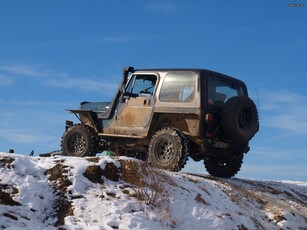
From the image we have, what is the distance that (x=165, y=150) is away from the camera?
10430 millimetres

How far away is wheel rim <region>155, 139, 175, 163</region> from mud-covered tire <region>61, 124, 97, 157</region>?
2356 mm

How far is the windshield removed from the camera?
11.0 meters

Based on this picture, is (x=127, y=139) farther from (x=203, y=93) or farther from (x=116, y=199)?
(x=116, y=199)

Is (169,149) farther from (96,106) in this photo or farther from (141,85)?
(96,106)

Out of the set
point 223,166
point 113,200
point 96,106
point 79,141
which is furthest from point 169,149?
point 113,200

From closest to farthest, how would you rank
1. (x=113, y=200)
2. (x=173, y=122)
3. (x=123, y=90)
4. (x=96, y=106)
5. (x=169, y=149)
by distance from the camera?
(x=113, y=200), (x=169, y=149), (x=173, y=122), (x=123, y=90), (x=96, y=106)

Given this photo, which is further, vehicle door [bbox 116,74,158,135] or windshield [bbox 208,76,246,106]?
vehicle door [bbox 116,74,158,135]

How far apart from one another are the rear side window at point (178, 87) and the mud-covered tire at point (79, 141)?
2268 mm

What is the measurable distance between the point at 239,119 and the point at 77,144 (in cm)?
421

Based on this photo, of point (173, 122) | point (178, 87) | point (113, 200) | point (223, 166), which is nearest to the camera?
point (113, 200)

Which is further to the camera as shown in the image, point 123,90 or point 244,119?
point 123,90

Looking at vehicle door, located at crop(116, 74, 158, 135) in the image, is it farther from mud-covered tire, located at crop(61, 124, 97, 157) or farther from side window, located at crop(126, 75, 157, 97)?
mud-covered tire, located at crop(61, 124, 97, 157)

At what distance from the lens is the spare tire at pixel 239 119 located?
1065 cm

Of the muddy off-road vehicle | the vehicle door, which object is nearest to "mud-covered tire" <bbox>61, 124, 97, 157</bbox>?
the muddy off-road vehicle
